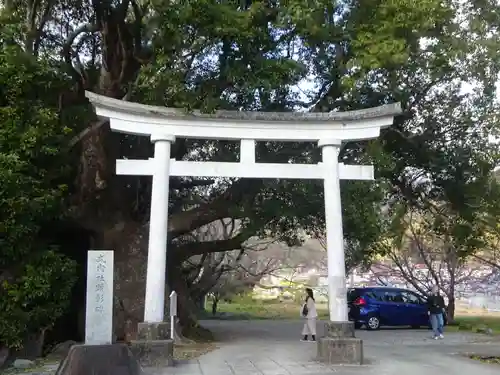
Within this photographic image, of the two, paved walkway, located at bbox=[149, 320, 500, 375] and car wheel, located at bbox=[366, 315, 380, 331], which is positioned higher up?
car wheel, located at bbox=[366, 315, 380, 331]

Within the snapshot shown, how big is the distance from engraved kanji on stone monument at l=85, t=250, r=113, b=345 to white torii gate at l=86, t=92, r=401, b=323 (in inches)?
86.5

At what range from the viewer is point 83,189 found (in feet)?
44.6

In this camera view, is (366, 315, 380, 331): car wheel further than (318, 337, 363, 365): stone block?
Yes

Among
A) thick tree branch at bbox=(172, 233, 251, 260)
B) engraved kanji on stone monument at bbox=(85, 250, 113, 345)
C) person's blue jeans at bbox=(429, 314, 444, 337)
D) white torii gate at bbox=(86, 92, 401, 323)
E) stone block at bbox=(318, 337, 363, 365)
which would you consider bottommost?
stone block at bbox=(318, 337, 363, 365)

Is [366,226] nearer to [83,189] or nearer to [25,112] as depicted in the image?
[83,189]

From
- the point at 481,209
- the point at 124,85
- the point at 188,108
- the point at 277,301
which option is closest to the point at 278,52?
the point at 188,108

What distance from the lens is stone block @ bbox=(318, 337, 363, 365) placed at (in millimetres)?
10109

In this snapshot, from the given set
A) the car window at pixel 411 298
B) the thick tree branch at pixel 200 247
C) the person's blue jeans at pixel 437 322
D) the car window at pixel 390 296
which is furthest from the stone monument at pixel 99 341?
the car window at pixel 411 298

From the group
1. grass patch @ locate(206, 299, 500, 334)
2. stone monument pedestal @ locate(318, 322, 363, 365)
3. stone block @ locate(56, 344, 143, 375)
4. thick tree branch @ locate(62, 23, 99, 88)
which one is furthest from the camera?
grass patch @ locate(206, 299, 500, 334)

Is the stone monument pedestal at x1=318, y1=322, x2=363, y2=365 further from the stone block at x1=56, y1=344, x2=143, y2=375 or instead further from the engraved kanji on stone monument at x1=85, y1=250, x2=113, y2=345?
the stone block at x1=56, y1=344, x2=143, y2=375

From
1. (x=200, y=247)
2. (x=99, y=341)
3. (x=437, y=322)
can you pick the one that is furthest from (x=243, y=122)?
(x=437, y=322)

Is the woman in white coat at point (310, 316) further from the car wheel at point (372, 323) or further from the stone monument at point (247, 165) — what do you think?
the car wheel at point (372, 323)

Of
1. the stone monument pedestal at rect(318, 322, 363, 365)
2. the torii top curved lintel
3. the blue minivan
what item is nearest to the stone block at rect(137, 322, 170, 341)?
the stone monument pedestal at rect(318, 322, 363, 365)

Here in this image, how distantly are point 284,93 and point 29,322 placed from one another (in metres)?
7.37
